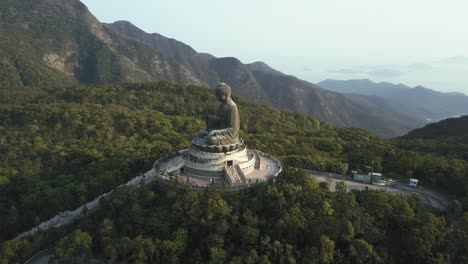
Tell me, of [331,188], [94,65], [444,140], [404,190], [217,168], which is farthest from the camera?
[94,65]

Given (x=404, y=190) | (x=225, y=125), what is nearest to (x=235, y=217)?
(x=225, y=125)

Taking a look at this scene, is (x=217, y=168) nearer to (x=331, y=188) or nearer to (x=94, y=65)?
(x=331, y=188)

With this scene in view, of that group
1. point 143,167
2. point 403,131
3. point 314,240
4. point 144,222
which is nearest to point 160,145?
point 143,167

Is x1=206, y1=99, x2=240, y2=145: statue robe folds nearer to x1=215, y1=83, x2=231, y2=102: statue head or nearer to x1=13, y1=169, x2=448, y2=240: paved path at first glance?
x1=215, y1=83, x2=231, y2=102: statue head

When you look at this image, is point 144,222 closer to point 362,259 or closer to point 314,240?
point 314,240

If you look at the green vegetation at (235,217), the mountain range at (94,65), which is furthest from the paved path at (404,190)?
the mountain range at (94,65)

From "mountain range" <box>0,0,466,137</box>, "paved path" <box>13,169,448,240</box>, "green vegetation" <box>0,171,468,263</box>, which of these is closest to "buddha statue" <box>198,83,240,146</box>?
"paved path" <box>13,169,448,240</box>

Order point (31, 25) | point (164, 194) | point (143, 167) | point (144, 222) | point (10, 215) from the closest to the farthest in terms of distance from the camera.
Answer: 1. point (144, 222)
2. point (164, 194)
3. point (10, 215)
4. point (143, 167)
5. point (31, 25)
